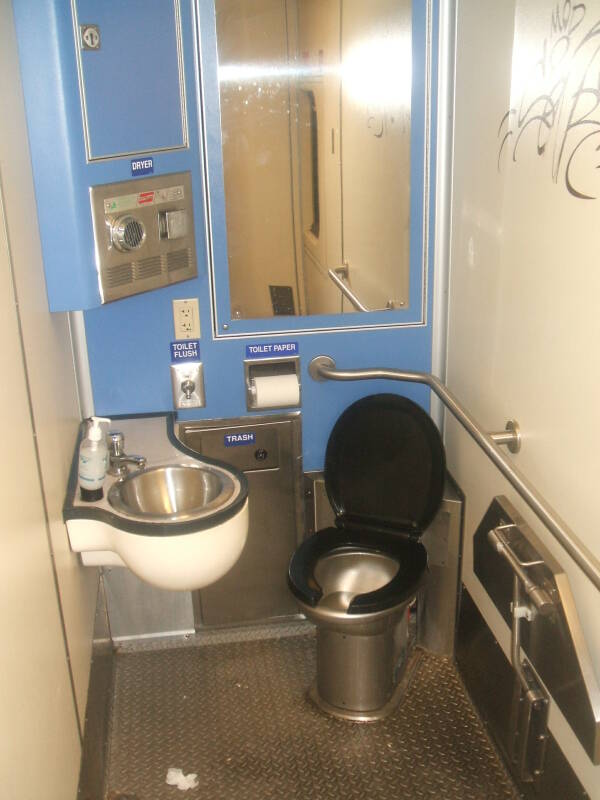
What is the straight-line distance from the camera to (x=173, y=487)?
77.7 inches

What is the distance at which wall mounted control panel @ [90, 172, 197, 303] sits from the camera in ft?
5.79

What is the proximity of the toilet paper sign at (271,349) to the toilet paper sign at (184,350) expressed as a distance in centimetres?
15

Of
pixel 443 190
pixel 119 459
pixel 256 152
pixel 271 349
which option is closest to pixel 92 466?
pixel 119 459

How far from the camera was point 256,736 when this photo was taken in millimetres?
2135

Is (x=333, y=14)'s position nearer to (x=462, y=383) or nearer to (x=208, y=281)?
Answer: (x=208, y=281)

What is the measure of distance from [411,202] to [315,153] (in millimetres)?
306

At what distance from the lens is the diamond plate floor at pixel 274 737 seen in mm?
1970

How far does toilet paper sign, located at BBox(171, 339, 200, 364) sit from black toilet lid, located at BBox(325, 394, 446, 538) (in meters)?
0.47

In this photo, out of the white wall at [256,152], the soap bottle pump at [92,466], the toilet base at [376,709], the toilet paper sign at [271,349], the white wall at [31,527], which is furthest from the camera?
the toilet paper sign at [271,349]

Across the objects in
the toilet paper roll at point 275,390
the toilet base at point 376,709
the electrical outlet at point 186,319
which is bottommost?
the toilet base at point 376,709

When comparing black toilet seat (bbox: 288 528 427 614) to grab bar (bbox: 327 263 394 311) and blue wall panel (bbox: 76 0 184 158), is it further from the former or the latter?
blue wall panel (bbox: 76 0 184 158)

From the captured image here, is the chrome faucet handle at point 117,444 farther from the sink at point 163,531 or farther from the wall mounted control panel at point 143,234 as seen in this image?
the wall mounted control panel at point 143,234

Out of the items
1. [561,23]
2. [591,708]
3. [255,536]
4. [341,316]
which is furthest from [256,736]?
[561,23]

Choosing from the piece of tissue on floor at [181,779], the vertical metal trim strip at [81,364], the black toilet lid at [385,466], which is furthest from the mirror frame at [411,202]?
the piece of tissue on floor at [181,779]
